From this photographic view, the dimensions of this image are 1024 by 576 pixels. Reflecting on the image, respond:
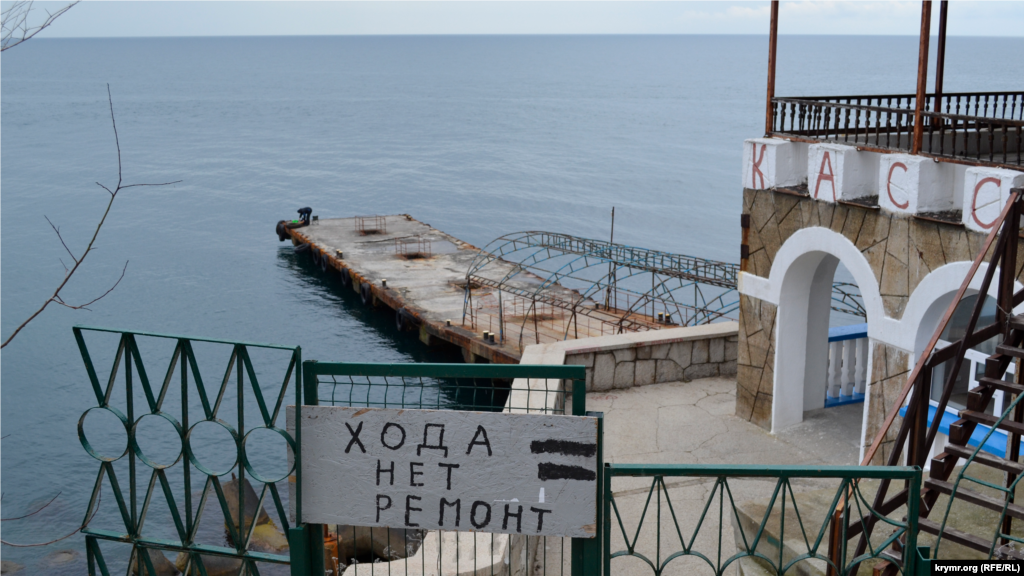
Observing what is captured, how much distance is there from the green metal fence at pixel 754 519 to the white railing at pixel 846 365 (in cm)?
296

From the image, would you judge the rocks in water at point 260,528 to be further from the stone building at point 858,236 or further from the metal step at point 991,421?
the metal step at point 991,421

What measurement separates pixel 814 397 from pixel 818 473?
8.73 m

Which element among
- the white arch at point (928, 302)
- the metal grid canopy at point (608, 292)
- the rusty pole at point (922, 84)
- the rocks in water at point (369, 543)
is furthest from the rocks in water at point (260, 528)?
the rusty pole at point (922, 84)

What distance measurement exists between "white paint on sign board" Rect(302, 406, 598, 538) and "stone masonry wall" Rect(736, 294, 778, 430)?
26.4ft

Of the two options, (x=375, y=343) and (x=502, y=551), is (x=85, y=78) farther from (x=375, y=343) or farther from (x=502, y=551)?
(x=502, y=551)

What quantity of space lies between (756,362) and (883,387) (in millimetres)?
2109

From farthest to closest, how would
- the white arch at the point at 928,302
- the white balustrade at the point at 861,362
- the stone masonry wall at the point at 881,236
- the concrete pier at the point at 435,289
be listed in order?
the concrete pier at the point at 435,289, the white balustrade at the point at 861,362, the stone masonry wall at the point at 881,236, the white arch at the point at 928,302

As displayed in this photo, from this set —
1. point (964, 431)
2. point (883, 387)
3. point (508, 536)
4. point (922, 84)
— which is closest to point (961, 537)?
point (964, 431)

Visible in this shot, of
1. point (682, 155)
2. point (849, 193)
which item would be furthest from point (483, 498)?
point (682, 155)

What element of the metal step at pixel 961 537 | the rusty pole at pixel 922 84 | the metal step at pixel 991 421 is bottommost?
the metal step at pixel 961 537

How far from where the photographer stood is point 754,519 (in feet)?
21.0

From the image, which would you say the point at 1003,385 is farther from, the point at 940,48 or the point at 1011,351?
the point at 940,48

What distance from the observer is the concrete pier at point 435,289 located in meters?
28.1

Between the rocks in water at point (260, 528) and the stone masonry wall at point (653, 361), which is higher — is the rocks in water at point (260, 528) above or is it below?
below
